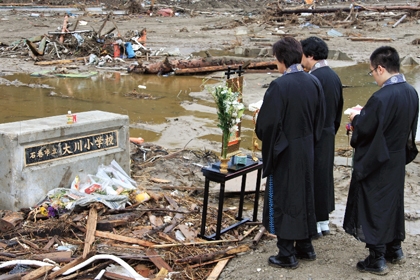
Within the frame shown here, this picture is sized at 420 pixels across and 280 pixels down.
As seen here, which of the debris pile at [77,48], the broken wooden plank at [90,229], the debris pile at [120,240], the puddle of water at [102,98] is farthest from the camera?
the debris pile at [77,48]

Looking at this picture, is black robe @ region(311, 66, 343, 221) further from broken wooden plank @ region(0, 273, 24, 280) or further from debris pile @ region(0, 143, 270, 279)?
broken wooden plank @ region(0, 273, 24, 280)

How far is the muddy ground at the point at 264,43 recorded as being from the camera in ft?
12.5

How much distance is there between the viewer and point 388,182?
11.6 ft

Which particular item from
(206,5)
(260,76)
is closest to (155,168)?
(260,76)

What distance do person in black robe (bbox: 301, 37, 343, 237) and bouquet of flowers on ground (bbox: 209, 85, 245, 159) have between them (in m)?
0.92

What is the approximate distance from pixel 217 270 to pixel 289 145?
4.65ft

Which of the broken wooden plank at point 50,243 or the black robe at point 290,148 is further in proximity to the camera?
the broken wooden plank at point 50,243

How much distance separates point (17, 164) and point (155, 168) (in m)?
2.49

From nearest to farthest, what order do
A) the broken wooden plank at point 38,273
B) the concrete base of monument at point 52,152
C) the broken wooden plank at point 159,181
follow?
1. the broken wooden plank at point 38,273
2. the concrete base of monument at point 52,152
3. the broken wooden plank at point 159,181

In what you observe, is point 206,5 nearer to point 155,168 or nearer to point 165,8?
point 165,8

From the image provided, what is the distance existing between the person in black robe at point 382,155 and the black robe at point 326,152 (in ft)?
1.60

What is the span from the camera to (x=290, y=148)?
3615 mm

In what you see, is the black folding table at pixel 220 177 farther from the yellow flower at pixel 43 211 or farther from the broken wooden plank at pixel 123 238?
the yellow flower at pixel 43 211

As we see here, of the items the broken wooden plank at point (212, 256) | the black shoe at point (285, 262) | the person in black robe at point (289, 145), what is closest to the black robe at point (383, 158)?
the person in black robe at point (289, 145)
